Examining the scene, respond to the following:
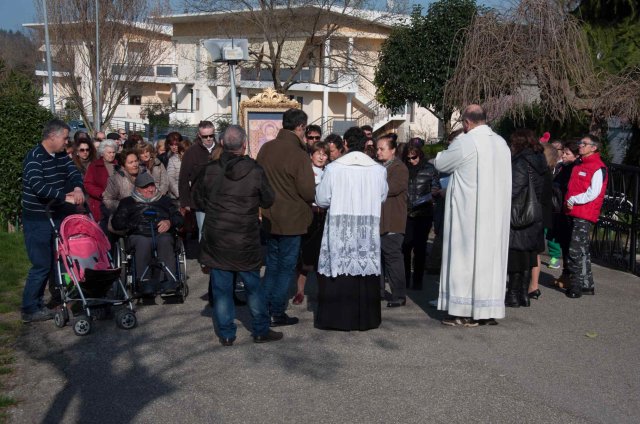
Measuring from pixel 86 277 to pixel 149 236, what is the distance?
128 centimetres

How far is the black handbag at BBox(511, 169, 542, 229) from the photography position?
8539 mm

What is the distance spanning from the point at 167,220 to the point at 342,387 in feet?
11.8

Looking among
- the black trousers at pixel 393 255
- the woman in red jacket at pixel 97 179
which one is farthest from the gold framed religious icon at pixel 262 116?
the black trousers at pixel 393 255

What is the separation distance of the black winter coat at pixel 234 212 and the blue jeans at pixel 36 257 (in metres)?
2.04

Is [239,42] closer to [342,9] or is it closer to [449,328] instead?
Answer: [449,328]

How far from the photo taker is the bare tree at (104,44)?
33406mm

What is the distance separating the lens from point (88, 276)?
774 cm

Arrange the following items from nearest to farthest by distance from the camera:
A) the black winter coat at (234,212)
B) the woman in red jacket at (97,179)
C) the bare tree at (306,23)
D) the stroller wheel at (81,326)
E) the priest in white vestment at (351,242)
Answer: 1. the black winter coat at (234,212)
2. the stroller wheel at (81,326)
3. the priest in white vestment at (351,242)
4. the woman in red jacket at (97,179)
5. the bare tree at (306,23)

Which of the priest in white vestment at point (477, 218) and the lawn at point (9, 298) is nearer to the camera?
the lawn at point (9, 298)

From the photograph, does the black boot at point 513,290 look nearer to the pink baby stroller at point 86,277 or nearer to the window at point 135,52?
the pink baby stroller at point 86,277

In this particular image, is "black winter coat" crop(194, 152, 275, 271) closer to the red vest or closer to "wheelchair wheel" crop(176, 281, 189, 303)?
"wheelchair wheel" crop(176, 281, 189, 303)

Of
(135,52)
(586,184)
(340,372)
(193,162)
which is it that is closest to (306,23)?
(135,52)

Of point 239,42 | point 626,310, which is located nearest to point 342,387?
point 626,310

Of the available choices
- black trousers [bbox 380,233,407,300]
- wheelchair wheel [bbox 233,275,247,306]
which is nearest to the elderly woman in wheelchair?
wheelchair wheel [bbox 233,275,247,306]
